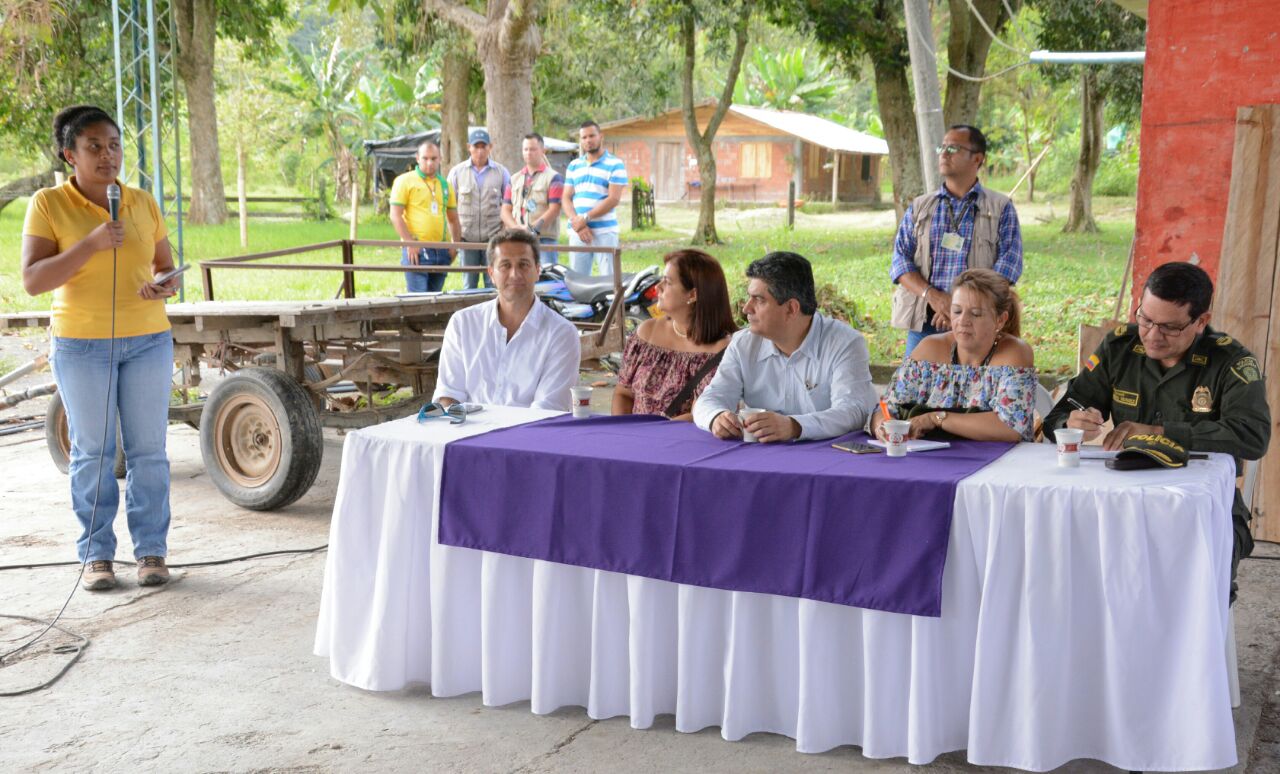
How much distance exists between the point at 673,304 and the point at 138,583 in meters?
2.48

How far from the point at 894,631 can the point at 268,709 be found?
194cm

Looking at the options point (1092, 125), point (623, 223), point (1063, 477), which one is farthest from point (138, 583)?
point (623, 223)

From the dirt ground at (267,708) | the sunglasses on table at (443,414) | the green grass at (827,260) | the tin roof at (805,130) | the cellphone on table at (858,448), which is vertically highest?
the tin roof at (805,130)

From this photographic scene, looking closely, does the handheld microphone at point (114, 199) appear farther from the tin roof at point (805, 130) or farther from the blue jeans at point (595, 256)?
the tin roof at point (805, 130)

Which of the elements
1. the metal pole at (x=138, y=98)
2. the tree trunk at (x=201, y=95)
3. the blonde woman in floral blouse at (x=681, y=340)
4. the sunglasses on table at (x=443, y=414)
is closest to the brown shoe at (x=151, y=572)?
the sunglasses on table at (x=443, y=414)

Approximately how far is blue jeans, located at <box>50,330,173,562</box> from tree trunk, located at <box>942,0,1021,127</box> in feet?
43.1

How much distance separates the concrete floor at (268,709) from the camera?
351cm

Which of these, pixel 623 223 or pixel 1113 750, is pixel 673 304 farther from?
pixel 623 223

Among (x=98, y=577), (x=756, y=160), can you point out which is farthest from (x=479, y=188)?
(x=756, y=160)

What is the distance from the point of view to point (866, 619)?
3309 mm

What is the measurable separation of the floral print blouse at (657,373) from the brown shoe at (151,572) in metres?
2.04

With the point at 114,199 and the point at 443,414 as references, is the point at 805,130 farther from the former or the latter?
the point at 443,414

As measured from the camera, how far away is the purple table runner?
3.26m

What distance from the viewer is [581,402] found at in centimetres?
427
